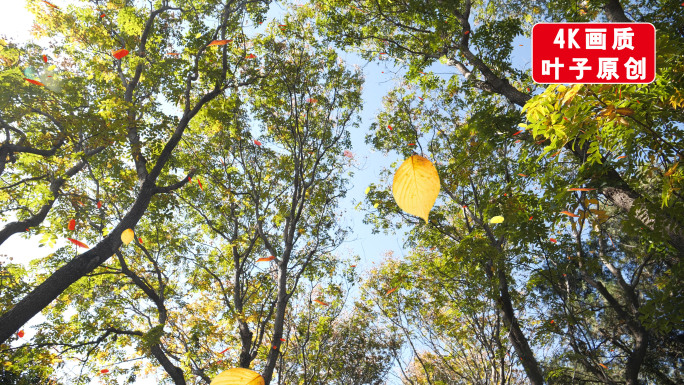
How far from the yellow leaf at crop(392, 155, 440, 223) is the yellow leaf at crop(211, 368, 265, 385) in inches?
51.2

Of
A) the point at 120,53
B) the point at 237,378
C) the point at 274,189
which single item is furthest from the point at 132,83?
the point at 237,378

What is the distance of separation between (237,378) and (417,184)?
1428 mm

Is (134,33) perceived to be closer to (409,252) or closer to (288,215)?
(288,215)

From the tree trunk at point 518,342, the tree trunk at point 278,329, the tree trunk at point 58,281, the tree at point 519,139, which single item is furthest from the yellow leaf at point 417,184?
the tree trunk at point 518,342

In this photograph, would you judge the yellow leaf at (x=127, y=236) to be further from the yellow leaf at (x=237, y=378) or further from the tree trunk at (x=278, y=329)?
the yellow leaf at (x=237, y=378)

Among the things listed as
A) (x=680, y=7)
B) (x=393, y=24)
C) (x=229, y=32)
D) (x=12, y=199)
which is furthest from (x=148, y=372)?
(x=680, y=7)

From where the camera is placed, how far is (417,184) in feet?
3.79

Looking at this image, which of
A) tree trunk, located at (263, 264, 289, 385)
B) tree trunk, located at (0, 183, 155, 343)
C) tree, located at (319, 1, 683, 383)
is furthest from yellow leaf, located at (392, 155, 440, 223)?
tree trunk, located at (0, 183, 155, 343)

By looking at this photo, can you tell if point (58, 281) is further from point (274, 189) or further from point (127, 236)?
point (274, 189)

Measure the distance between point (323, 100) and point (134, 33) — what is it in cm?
403

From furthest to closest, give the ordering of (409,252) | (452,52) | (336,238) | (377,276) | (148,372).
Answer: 1. (148,372)
2. (377,276)
3. (409,252)
4. (336,238)
5. (452,52)

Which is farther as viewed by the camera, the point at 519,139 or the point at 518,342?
the point at 518,342

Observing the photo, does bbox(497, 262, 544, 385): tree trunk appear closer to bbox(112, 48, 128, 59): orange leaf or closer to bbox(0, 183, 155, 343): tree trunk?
bbox(0, 183, 155, 343): tree trunk

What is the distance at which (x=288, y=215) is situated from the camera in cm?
558
